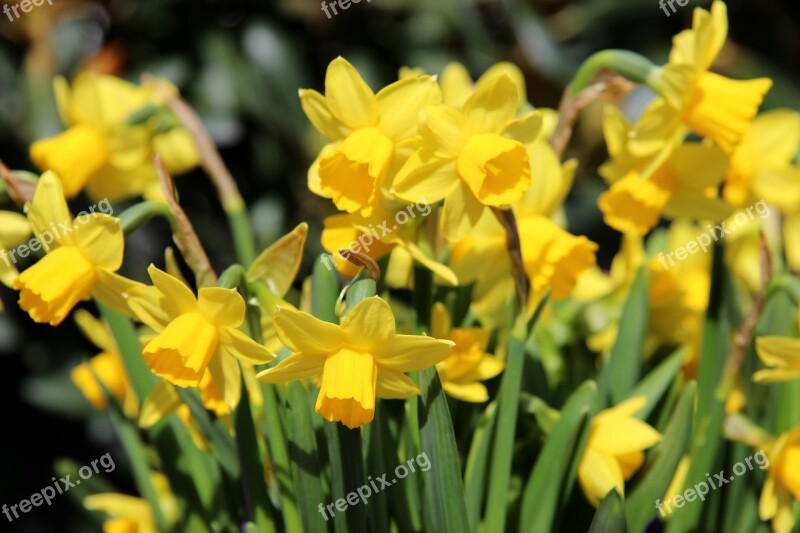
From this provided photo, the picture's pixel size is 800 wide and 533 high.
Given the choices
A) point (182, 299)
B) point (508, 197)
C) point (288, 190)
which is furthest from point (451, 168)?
point (288, 190)

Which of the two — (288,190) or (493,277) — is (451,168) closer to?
(493,277)

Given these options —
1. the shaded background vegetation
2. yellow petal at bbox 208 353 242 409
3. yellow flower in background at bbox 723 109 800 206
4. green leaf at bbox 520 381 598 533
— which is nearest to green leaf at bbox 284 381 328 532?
yellow petal at bbox 208 353 242 409

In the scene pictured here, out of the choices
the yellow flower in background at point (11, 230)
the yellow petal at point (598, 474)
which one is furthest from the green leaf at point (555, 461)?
the yellow flower in background at point (11, 230)

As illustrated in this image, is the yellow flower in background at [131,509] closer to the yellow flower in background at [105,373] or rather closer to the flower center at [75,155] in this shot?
the yellow flower in background at [105,373]

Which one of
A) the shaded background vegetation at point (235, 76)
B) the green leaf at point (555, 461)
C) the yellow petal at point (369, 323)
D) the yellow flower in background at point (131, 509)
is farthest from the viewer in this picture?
the shaded background vegetation at point (235, 76)

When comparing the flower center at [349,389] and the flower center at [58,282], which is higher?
the flower center at [58,282]

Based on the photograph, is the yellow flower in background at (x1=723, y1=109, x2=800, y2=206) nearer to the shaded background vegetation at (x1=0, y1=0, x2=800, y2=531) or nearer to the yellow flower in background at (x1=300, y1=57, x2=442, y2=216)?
the yellow flower in background at (x1=300, y1=57, x2=442, y2=216)

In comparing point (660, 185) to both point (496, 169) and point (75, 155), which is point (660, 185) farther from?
point (75, 155)
